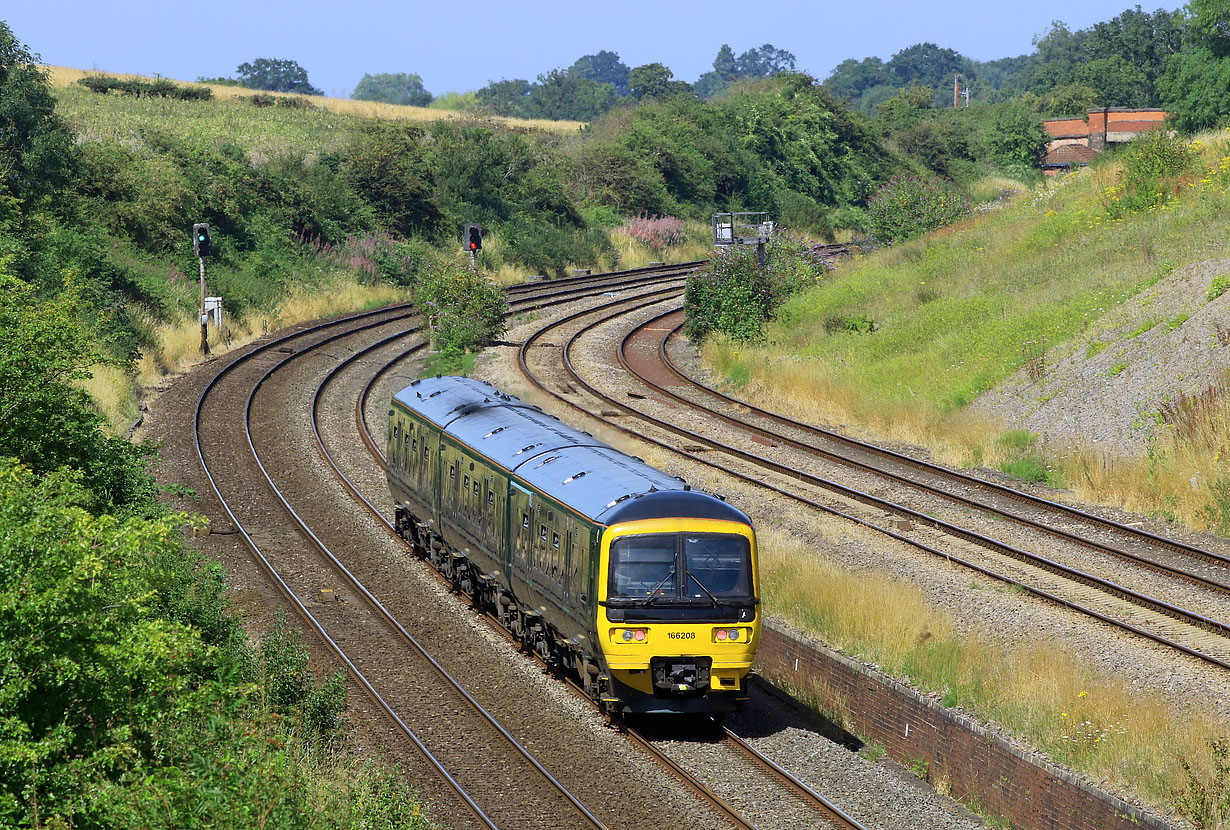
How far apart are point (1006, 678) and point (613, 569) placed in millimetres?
4622

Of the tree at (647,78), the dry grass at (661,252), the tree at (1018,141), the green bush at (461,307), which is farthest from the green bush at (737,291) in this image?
the tree at (647,78)

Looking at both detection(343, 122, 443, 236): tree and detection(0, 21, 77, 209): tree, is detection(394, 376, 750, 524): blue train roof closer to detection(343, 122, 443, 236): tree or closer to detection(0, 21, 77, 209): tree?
detection(0, 21, 77, 209): tree

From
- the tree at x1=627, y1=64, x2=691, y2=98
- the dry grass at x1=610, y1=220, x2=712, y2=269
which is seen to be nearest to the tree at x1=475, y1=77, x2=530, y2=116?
the tree at x1=627, y1=64, x2=691, y2=98

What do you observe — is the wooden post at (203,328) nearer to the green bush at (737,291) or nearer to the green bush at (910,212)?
the green bush at (737,291)

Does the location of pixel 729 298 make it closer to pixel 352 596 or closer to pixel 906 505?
pixel 906 505

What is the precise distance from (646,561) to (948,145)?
89.1 meters

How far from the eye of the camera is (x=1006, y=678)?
45.1 ft

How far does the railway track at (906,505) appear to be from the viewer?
658 inches

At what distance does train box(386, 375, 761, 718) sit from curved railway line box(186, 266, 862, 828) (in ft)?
3.34

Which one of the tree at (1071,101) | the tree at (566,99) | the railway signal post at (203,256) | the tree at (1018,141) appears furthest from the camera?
the tree at (566,99)

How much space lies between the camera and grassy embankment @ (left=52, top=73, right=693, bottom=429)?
33.8 m

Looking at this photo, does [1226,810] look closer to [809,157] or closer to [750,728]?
[750,728]

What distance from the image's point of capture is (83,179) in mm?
42719

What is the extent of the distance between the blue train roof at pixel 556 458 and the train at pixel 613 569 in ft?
0.08
